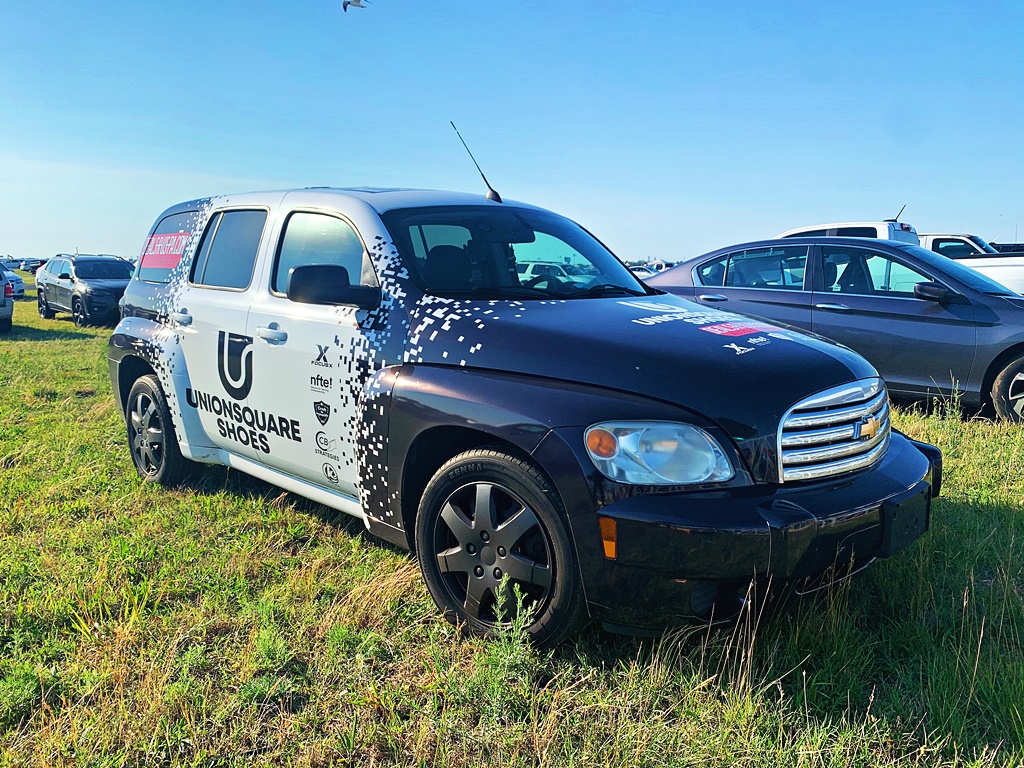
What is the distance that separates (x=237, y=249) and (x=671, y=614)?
2945mm

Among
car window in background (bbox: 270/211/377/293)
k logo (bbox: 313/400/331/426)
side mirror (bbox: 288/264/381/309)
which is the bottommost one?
k logo (bbox: 313/400/331/426)

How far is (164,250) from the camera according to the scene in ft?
15.8

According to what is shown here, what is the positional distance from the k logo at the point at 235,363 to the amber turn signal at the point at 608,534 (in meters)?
2.12

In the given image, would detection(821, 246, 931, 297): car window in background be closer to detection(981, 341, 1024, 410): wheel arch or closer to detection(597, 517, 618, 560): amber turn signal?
detection(981, 341, 1024, 410): wheel arch

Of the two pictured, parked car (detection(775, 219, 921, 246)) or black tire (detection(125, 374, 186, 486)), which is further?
parked car (detection(775, 219, 921, 246))

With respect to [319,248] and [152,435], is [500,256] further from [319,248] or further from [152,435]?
[152,435]

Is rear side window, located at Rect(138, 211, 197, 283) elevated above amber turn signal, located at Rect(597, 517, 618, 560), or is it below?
above

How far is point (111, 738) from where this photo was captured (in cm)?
232

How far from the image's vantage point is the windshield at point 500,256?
3.30m

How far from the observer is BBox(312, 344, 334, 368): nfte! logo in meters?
3.33

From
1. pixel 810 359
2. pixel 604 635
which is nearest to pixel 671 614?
pixel 604 635

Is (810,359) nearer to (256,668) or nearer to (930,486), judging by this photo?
(930,486)

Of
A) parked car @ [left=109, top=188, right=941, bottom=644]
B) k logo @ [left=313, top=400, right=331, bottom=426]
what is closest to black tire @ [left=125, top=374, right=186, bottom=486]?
parked car @ [left=109, top=188, right=941, bottom=644]

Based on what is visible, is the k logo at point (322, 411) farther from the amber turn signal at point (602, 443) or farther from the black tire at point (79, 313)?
the black tire at point (79, 313)
